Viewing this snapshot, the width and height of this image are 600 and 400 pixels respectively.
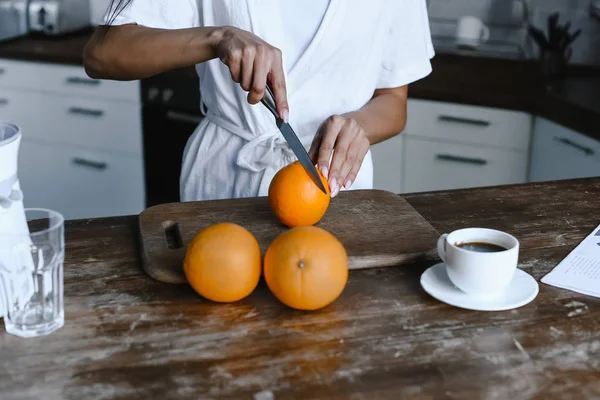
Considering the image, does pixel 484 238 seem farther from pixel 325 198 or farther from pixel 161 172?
pixel 161 172

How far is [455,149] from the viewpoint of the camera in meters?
2.72

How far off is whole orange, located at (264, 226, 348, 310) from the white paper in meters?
0.33

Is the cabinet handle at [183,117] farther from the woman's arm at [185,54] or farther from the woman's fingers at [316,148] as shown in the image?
the woman's fingers at [316,148]

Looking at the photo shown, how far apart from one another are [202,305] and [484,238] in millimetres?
411

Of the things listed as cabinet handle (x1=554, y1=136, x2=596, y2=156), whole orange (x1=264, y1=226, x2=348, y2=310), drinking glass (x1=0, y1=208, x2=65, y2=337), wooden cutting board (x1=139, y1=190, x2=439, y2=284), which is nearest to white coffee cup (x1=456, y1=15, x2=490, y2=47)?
cabinet handle (x1=554, y1=136, x2=596, y2=156)

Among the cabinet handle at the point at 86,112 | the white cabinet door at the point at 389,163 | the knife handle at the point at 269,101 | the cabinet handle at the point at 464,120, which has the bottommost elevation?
the white cabinet door at the point at 389,163

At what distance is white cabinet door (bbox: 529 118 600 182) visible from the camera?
2.38m

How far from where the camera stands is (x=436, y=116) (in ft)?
8.86

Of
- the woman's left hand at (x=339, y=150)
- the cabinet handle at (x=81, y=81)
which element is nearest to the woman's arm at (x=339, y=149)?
the woman's left hand at (x=339, y=150)

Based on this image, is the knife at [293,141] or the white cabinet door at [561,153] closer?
the knife at [293,141]

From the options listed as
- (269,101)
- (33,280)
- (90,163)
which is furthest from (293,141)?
(90,163)

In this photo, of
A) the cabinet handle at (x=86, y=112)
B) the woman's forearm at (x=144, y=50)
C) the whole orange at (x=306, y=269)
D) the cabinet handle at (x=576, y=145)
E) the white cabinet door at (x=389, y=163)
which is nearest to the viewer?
the whole orange at (x=306, y=269)

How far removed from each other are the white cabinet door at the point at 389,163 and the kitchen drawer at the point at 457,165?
0.03 metres

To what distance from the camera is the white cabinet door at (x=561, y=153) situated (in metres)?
2.38
